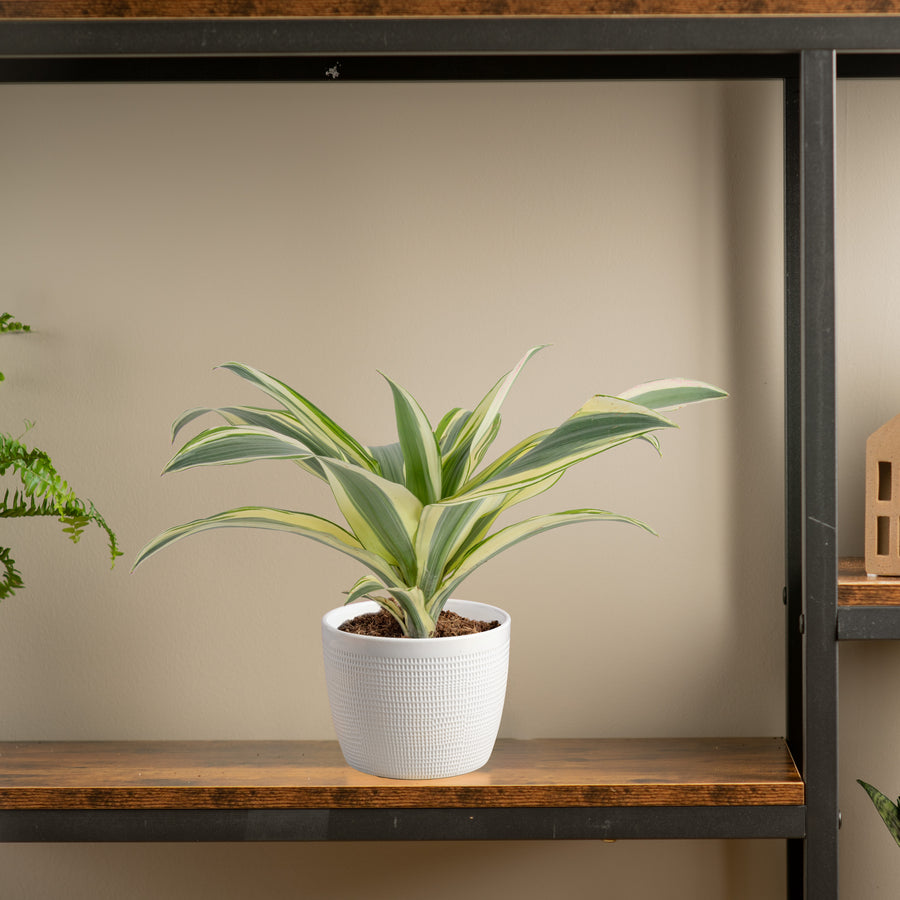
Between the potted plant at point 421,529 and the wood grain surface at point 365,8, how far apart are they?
1.11ft

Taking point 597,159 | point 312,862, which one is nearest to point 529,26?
point 597,159

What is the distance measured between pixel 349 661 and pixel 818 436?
1.68 feet

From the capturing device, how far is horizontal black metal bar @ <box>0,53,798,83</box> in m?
1.05

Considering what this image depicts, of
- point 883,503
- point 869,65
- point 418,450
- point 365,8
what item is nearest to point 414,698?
point 418,450

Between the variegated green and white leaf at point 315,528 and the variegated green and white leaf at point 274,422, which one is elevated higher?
the variegated green and white leaf at point 274,422

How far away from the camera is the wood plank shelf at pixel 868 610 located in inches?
33.9

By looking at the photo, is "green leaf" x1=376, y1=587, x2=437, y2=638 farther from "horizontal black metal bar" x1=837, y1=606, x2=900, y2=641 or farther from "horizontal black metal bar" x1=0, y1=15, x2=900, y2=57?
"horizontal black metal bar" x1=0, y1=15, x2=900, y2=57

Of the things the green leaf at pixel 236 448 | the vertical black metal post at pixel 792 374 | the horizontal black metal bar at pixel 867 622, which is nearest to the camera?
the green leaf at pixel 236 448

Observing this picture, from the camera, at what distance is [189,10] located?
85 cm

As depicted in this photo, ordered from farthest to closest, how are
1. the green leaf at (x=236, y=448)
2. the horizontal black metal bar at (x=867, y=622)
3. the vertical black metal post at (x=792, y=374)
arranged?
1. the vertical black metal post at (x=792, y=374)
2. the horizontal black metal bar at (x=867, y=622)
3. the green leaf at (x=236, y=448)

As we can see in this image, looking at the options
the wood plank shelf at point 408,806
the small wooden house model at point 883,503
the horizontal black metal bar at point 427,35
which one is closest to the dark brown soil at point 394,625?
the wood plank shelf at point 408,806

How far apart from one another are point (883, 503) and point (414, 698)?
0.55m

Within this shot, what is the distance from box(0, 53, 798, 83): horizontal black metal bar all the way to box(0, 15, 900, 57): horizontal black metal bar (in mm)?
203

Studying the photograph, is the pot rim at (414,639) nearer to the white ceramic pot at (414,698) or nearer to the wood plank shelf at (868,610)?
the white ceramic pot at (414,698)
